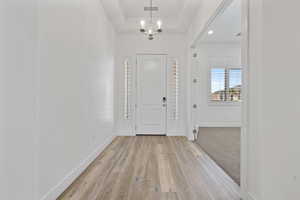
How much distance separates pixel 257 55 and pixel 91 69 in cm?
268

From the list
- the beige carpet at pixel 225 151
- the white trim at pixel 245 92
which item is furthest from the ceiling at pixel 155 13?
the beige carpet at pixel 225 151

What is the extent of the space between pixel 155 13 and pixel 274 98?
14.7ft

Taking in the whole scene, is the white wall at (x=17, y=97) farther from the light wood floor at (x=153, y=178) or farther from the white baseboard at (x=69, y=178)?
the light wood floor at (x=153, y=178)

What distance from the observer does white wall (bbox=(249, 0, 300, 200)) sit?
1454mm

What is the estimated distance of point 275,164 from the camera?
1.67 metres

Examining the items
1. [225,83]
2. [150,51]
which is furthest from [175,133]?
[225,83]

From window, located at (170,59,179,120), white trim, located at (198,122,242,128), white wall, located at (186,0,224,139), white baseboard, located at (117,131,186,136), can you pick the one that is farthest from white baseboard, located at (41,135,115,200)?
white trim, located at (198,122,242,128)

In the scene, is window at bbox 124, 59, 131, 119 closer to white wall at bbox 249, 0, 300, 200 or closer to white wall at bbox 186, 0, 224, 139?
white wall at bbox 186, 0, 224, 139

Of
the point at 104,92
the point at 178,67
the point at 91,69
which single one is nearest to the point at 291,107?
the point at 91,69

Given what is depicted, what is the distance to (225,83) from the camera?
7867mm

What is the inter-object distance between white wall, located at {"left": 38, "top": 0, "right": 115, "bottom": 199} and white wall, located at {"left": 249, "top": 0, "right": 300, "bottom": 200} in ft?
6.78

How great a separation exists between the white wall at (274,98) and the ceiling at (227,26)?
2.43m

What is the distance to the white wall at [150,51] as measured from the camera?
19.9 feet

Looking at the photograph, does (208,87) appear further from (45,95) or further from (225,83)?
(45,95)
